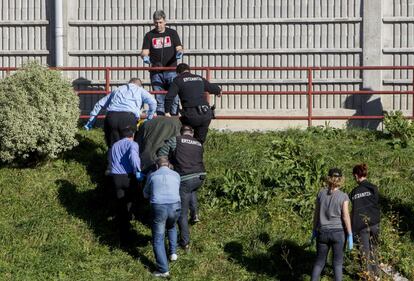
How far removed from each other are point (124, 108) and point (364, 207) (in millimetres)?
4319

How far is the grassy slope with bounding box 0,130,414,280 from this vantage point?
530 inches

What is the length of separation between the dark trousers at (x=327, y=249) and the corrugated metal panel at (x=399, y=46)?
6696 millimetres


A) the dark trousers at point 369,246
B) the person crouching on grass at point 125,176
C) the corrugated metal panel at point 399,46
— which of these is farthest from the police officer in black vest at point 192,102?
the corrugated metal panel at point 399,46

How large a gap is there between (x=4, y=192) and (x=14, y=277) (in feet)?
8.27

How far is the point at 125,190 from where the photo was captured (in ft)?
46.9

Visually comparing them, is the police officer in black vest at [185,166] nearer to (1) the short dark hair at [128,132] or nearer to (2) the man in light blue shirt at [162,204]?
(2) the man in light blue shirt at [162,204]

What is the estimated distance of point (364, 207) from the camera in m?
13.1

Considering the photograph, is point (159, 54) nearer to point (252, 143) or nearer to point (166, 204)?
point (252, 143)

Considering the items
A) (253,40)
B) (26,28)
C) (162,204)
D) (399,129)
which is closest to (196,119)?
(162,204)

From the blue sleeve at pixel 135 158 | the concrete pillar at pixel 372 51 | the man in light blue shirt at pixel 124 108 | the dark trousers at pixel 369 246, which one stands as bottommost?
the dark trousers at pixel 369 246

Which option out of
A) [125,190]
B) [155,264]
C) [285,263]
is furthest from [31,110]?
[285,263]

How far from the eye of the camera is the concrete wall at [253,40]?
1881cm

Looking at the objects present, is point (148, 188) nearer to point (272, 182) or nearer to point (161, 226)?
point (161, 226)

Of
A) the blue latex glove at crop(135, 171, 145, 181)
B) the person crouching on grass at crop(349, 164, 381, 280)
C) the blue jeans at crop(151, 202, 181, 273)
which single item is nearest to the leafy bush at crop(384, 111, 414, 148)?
the person crouching on grass at crop(349, 164, 381, 280)
